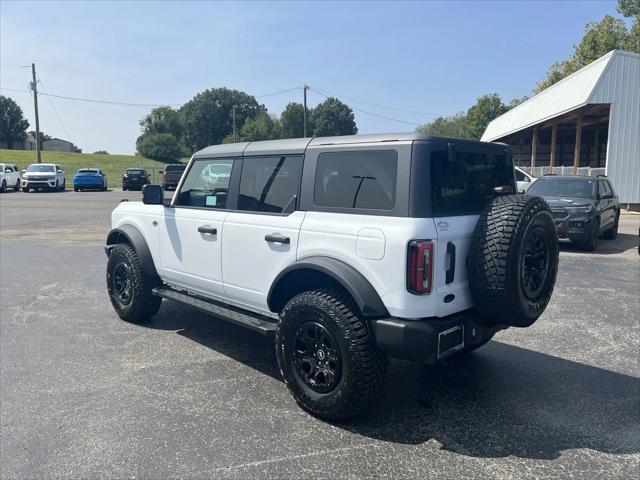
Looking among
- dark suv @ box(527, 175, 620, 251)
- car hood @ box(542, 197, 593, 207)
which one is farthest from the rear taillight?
car hood @ box(542, 197, 593, 207)

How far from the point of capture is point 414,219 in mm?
3164

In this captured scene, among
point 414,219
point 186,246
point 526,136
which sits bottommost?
point 186,246

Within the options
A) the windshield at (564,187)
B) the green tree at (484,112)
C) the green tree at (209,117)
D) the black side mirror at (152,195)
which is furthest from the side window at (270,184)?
the green tree at (209,117)

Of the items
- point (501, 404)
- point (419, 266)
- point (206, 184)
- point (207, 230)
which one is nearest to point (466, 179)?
point (419, 266)

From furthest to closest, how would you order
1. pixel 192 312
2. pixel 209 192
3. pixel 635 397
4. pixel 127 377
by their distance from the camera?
1. pixel 192 312
2. pixel 209 192
3. pixel 127 377
4. pixel 635 397

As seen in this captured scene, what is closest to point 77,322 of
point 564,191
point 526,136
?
point 564,191

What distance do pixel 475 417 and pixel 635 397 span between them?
1.38 metres

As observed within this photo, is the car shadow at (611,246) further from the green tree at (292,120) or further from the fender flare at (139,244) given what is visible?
the green tree at (292,120)

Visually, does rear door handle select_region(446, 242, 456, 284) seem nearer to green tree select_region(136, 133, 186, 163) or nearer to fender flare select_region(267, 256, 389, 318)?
fender flare select_region(267, 256, 389, 318)

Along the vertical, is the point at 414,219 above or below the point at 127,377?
above

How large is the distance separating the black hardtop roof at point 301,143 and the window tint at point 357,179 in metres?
0.09

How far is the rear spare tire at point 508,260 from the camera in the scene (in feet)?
10.8

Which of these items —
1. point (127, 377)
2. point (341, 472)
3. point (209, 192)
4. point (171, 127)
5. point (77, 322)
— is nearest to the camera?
point (341, 472)

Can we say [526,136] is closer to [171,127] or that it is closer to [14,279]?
[14,279]
